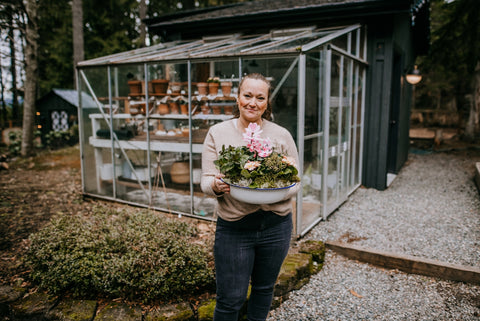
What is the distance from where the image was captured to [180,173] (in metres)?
5.30

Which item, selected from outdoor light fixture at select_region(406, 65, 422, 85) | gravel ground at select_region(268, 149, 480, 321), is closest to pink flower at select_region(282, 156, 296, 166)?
gravel ground at select_region(268, 149, 480, 321)

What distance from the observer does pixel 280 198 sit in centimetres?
186

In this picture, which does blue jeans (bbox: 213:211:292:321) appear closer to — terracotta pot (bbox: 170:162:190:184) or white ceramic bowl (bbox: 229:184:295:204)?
white ceramic bowl (bbox: 229:184:295:204)

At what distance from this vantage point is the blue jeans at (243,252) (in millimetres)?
1917

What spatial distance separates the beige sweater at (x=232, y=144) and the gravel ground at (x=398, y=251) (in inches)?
54.5

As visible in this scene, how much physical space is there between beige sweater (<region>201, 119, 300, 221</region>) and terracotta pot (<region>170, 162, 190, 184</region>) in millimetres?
3311

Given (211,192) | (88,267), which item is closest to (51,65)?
(88,267)

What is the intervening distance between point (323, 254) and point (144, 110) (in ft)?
11.3

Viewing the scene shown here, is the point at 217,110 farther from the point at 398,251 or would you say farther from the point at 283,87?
the point at 398,251

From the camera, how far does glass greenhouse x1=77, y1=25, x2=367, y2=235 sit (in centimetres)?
449

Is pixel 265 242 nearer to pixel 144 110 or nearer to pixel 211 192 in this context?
pixel 211 192

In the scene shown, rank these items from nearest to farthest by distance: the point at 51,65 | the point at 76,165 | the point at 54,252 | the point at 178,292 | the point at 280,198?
the point at 280,198 → the point at 178,292 → the point at 54,252 → the point at 76,165 → the point at 51,65

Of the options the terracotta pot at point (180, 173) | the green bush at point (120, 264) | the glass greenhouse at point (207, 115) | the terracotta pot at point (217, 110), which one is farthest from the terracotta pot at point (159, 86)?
the green bush at point (120, 264)

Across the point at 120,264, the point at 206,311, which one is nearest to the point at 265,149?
the point at 206,311
